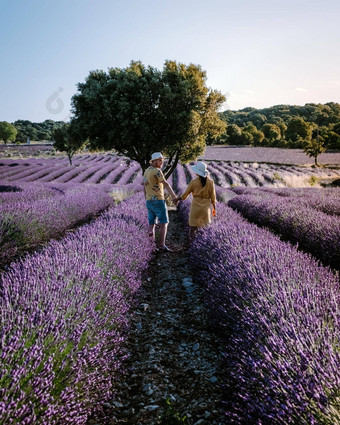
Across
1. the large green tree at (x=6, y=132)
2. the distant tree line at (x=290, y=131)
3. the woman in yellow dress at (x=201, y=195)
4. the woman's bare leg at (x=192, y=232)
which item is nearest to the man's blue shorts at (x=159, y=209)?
the woman in yellow dress at (x=201, y=195)

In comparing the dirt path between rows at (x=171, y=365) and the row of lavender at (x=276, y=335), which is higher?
the row of lavender at (x=276, y=335)

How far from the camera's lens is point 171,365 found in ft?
7.71

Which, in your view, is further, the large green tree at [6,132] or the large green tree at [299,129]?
the large green tree at [6,132]

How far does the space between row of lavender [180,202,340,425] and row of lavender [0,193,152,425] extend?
32.3 inches

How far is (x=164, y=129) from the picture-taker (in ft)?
38.4

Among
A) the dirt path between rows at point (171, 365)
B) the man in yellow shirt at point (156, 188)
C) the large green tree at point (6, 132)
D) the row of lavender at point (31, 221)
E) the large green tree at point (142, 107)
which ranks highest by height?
the large green tree at point (6, 132)

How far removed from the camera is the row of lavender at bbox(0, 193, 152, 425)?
1.34 meters

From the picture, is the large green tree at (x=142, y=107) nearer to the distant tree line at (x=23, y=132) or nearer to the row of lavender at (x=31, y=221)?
the row of lavender at (x=31, y=221)

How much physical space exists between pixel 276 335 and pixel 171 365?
0.99 m

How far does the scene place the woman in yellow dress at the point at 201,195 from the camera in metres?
5.10

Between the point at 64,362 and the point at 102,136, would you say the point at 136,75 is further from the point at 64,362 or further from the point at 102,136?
the point at 64,362

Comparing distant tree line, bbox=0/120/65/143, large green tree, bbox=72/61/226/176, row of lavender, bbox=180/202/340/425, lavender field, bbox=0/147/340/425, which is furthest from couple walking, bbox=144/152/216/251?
distant tree line, bbox=0/120/65/143

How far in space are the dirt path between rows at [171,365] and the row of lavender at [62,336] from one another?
188mm

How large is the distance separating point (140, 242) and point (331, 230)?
9.77ft
